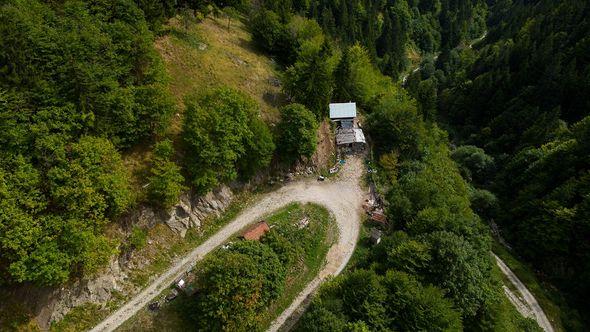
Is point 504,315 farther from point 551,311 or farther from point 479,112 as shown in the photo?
point 479,112

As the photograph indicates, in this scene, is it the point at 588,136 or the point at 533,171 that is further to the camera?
the point at 533,171

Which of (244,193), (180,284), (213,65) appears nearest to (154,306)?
(180,284)

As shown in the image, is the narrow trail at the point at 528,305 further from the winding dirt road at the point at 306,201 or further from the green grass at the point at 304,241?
the green grass at the point at 304,241

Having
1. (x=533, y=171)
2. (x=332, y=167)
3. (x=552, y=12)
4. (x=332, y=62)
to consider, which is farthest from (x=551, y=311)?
(x=552, y=12)

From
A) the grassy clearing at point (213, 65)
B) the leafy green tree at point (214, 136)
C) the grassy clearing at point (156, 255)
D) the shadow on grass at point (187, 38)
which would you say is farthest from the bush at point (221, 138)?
the shadow on grass at point (187, 38)

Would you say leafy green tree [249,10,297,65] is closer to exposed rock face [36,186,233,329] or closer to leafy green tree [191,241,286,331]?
exposed rock face [36,186,233,329]

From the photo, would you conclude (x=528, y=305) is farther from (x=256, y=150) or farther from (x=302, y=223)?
(x=256, y=150)
